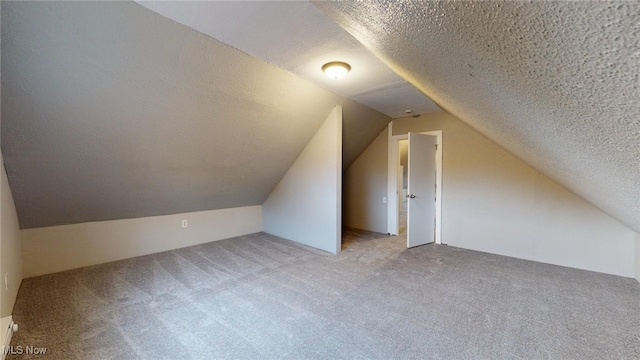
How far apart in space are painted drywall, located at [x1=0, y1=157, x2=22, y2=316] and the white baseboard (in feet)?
0.22

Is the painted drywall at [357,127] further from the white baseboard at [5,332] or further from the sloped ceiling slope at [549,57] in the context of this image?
the white baseboard at [5,332]

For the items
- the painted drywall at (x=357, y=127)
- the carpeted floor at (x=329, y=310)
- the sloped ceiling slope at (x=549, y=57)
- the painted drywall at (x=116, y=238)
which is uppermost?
the painted drywall at (x=357, y=127)

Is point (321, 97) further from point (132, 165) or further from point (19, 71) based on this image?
point (19, 71)

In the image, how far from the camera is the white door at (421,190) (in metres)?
3.90

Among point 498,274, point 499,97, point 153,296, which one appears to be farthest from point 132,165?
point 498,274

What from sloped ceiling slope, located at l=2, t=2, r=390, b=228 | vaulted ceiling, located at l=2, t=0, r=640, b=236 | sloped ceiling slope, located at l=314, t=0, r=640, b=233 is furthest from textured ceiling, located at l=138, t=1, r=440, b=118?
sloped ceiling slope, located at l=314, t=0, r=640, b=233

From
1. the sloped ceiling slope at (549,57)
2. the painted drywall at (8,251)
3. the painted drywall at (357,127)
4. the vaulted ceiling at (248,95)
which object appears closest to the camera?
the sloped ceiling slope at (549,57)

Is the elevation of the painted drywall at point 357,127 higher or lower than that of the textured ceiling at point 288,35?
lower

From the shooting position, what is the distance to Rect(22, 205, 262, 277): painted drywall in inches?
115

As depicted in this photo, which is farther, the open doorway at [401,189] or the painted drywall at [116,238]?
the open doorway at [401,189]

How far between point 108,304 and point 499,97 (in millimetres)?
3318

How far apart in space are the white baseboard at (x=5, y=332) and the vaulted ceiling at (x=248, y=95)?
1.32 meters

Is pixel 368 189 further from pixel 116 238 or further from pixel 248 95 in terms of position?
pixel 116 238

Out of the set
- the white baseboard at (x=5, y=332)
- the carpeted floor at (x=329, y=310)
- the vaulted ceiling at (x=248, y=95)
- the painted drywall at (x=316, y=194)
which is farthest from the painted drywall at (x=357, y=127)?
the white baseboard at (x=5, y=332)
